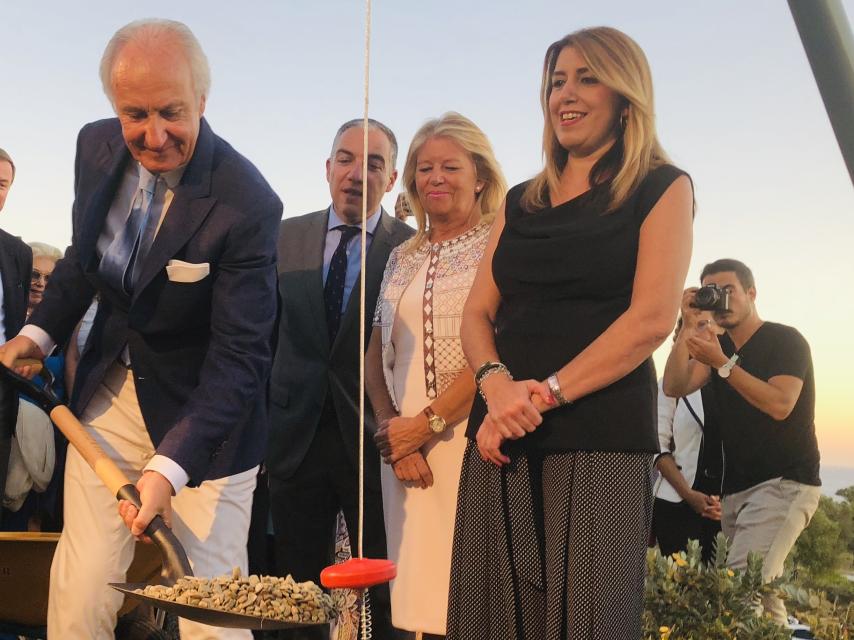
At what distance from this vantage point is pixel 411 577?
9.83 feet

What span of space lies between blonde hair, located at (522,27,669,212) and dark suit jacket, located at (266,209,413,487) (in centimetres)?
129

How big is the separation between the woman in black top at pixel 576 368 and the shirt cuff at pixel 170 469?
620mm

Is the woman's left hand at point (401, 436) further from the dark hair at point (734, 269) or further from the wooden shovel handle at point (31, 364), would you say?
the dark hair at point (734, 269)

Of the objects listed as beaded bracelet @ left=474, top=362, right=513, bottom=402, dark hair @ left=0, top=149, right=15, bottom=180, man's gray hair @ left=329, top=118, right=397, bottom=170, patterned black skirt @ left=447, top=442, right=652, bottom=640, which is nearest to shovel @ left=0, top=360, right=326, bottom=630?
patterned black skirt @ left=447, top=442, right=652, bottom=640

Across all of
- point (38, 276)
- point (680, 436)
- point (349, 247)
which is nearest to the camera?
point (349, 247)

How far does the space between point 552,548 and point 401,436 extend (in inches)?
37.2

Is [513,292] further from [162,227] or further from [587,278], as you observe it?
[162,227]

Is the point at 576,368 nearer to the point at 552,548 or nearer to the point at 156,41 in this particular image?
the point at 552,548

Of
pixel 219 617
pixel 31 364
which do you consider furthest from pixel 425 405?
pixel 219 617

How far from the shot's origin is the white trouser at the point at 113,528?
2.21 m

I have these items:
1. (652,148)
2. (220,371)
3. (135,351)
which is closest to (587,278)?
(652,148)

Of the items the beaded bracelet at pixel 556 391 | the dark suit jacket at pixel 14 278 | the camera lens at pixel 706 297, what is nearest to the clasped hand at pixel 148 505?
the beaded bracelet at pixel 556 391

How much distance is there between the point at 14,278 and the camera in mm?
4465

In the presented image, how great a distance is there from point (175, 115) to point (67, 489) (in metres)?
0.86
